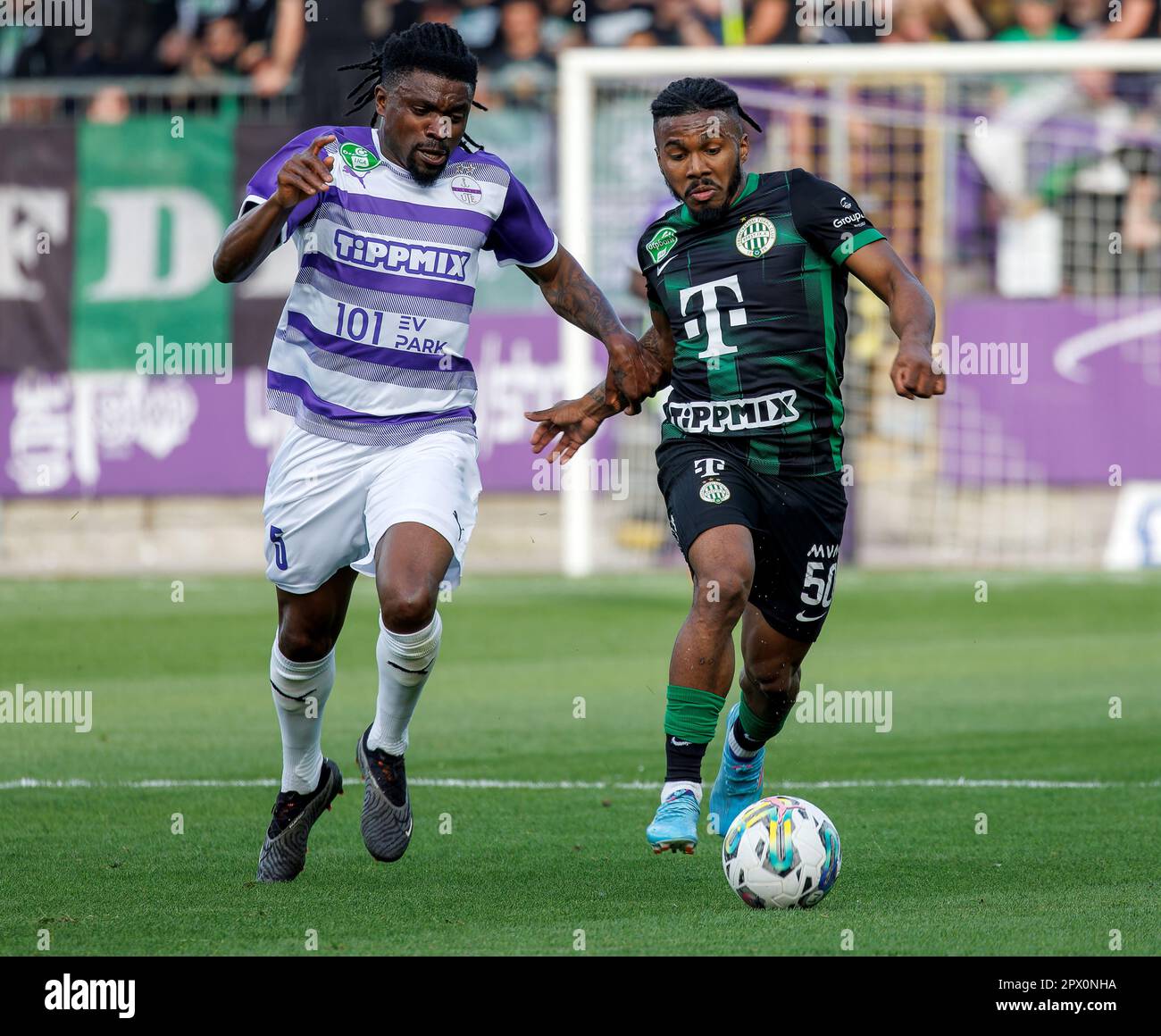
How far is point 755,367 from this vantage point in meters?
6.20

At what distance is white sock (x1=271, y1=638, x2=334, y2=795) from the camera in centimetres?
591

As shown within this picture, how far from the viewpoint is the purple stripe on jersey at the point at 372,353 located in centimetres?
589

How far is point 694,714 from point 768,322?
1.34 meters

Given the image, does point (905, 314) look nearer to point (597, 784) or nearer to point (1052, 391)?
point (597, 784)

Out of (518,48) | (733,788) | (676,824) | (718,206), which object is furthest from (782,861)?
(518,48)

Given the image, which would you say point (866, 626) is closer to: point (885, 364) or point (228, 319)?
point (885, 364)

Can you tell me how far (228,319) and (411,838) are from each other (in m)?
10.9

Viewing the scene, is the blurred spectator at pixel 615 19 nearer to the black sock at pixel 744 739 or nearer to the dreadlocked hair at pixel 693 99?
the dreadlocked hair at pixel 693 99

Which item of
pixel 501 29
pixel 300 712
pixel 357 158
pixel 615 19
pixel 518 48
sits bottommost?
pixel 300 712

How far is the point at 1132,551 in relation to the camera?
16359 millimetres

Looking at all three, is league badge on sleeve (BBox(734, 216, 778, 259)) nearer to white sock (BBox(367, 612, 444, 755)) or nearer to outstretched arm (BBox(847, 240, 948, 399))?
outstretched arm (BBox(847, 240, 948, 399))

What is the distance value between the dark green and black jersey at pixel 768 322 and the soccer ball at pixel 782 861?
1.36 m

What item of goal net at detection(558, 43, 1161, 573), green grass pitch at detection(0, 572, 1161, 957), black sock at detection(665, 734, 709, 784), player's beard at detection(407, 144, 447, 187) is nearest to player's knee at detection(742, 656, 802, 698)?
green grass pitch at detection(0, 572, 1161, 957)
